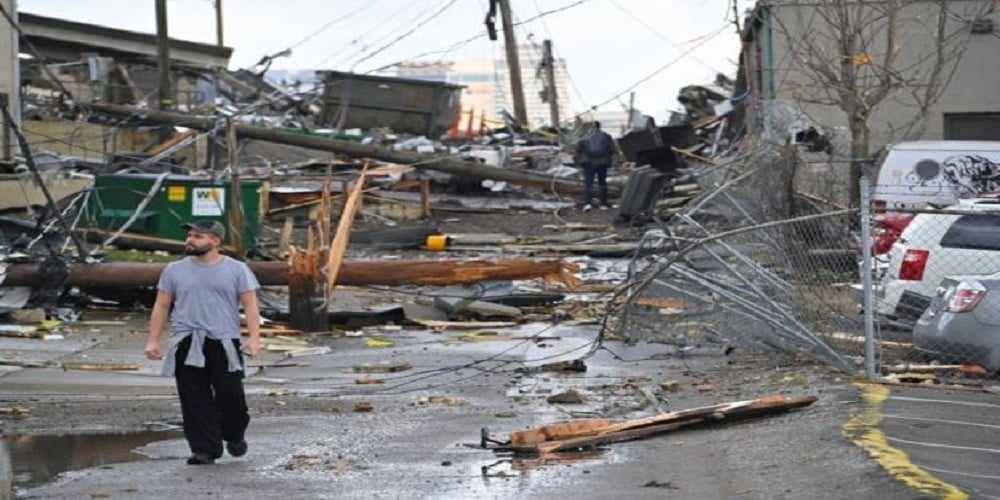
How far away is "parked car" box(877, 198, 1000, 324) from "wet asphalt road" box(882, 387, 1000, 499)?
12.0 feet

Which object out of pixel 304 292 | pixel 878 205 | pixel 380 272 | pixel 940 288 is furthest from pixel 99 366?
pixel 878 205

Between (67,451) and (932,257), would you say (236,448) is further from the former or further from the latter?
(932,257)

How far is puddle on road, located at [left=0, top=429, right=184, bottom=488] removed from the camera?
31.7ft

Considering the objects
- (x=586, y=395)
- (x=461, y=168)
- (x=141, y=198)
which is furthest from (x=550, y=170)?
(x=586, y=395)

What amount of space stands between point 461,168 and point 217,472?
1015 inches

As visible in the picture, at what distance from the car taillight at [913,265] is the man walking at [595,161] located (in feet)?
59.7

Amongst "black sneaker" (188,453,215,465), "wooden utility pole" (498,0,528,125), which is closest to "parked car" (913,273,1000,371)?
"black sneaker" (188,453,215,465)

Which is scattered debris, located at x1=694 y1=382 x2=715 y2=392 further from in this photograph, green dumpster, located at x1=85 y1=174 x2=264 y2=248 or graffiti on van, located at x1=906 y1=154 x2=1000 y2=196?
green dumpster, located at x1=85 y1=174 x2=264 y2=248

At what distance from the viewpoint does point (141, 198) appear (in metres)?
24.5

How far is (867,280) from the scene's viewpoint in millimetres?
11789

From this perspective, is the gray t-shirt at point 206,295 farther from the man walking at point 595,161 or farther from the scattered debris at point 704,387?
the man walking at point 595,161

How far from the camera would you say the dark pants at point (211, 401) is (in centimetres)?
977

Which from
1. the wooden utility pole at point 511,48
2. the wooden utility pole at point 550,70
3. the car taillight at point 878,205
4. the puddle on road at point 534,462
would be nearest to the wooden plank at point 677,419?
the puddle on road at point 534,462

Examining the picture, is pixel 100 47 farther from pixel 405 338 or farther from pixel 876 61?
pixel 405 338
